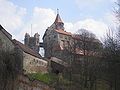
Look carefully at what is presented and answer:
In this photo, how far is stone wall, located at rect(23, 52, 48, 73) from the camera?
197 feet

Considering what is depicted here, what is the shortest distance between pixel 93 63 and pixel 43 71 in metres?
14.5

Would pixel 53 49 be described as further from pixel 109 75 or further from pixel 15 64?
pixel 15 64

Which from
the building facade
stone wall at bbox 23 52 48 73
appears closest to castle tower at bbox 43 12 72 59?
stone wall at bbox 23 52 48 73

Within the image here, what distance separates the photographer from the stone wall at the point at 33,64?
60.2 metres

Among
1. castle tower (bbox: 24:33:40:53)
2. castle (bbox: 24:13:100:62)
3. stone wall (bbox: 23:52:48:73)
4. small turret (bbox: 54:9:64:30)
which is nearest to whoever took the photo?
stone wall (bbox: 23:52:48:73)

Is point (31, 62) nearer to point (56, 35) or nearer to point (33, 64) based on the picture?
point (33, 64)

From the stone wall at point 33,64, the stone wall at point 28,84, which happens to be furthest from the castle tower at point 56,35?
the stone wall at point 28,84

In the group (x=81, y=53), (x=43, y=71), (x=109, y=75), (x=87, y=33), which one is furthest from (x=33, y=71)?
(x=109, y=75)

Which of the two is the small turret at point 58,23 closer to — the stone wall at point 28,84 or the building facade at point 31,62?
the building facade at point 31,62

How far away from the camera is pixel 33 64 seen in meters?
63.1

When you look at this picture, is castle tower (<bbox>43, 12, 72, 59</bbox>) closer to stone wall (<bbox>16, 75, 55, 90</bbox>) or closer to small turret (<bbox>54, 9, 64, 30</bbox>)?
small turret (<bbox>54, 9, 64, 30</bbox>)

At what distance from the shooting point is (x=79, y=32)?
232 ft

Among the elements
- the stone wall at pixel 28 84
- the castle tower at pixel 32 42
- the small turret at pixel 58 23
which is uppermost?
the small turret at pixel 58 23

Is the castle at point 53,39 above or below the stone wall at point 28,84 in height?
above
